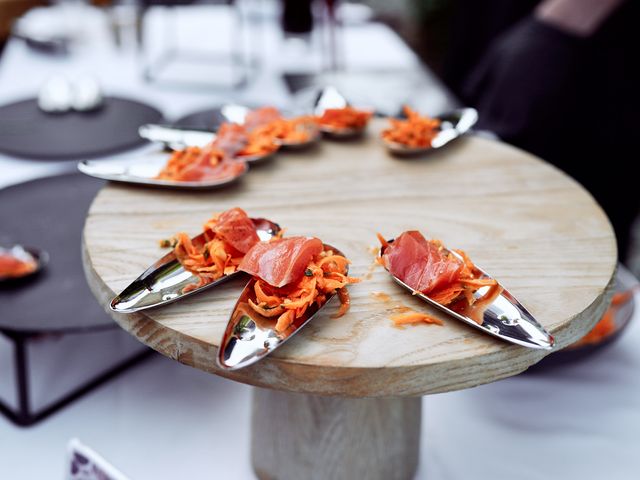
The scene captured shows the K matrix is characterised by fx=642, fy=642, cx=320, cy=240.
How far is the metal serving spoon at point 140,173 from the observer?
2.57 feet

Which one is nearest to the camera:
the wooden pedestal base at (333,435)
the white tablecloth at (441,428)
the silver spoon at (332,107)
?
the wooden pedestal base at (333,435)

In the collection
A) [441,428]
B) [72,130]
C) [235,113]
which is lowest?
[441,428]

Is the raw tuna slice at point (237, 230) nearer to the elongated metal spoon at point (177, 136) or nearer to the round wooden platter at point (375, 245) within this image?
the round wooden platter at point (375, 245)

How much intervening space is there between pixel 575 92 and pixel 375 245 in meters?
1.11

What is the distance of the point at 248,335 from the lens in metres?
0.53

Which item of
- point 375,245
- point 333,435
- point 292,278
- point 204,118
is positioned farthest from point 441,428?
point 204,118

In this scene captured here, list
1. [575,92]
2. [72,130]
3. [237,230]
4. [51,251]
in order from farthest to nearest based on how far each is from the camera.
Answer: [575,92], [72,130], [51,251], [237,230]

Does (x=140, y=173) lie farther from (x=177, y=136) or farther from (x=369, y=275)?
(x=369, y=275)

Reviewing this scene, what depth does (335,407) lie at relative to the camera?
71 cm

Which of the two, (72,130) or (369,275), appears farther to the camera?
(72,130)

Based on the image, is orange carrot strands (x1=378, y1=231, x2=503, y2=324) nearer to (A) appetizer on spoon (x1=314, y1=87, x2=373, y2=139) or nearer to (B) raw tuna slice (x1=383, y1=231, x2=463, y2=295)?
(B) raw tuna slice (x1=383, y1=231, x2=463, y2=295)

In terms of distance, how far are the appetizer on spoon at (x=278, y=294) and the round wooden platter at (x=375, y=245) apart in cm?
1

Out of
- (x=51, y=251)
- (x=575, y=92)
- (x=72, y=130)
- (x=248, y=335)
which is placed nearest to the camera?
(x=248, y=335)

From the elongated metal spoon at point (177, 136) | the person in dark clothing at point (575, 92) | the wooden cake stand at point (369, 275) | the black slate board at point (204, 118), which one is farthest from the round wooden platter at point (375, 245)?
the person in dark clothing at point (575, 92)
